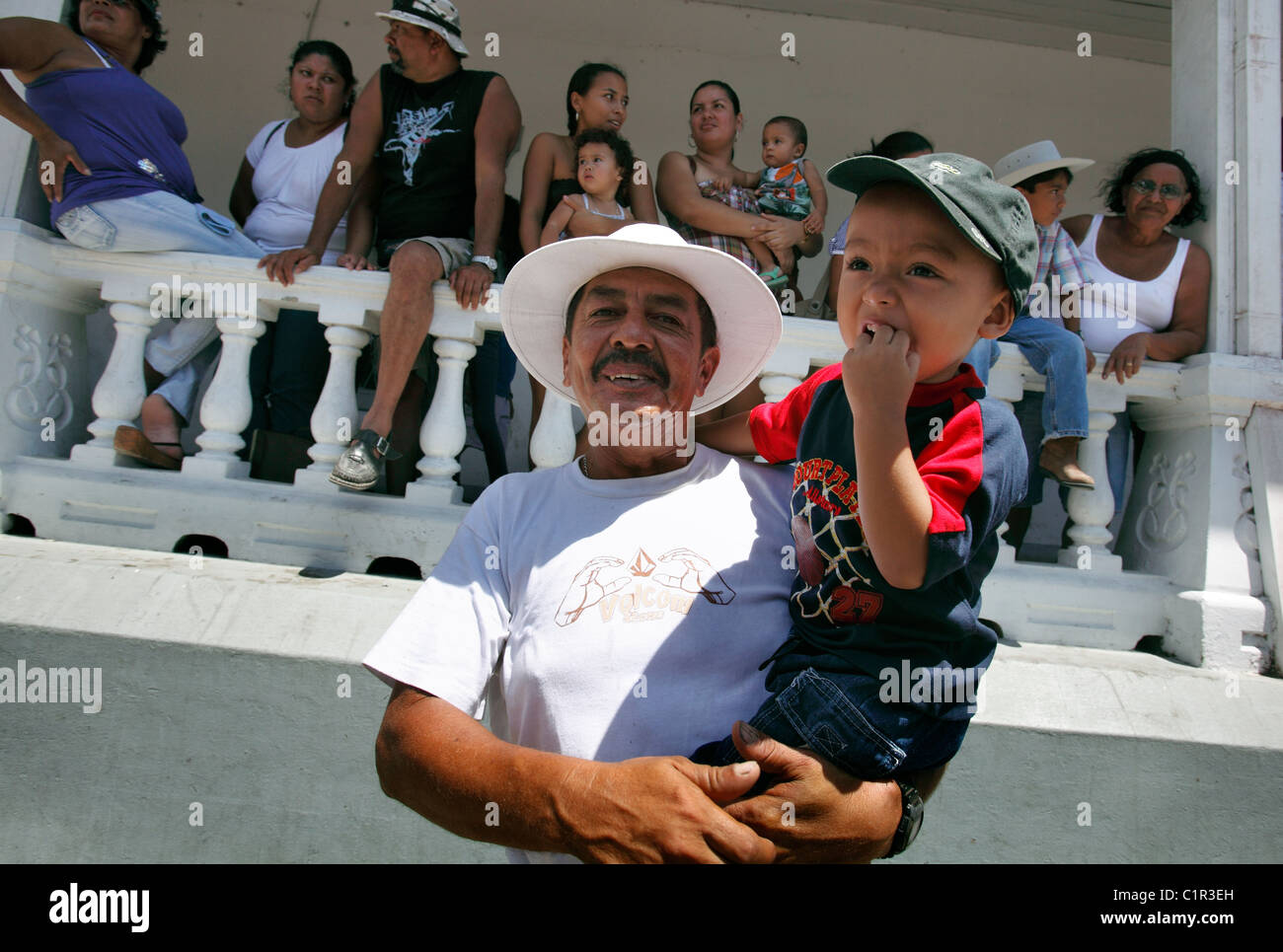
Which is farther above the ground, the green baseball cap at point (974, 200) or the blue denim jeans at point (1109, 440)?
the green baseball cap at point (974, 200)

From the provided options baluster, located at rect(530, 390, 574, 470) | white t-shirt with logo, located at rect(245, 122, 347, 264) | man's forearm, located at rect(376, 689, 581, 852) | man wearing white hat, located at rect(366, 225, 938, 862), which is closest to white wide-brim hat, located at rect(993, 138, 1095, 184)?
baluster, located at rect(530, 390, 574, 470)

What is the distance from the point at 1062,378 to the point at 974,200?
2047 mm

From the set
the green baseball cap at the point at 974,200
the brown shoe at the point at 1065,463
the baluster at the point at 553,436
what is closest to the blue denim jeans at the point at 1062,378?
the brown shoe at the point at 1065,463

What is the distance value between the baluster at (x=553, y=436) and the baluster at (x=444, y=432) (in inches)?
10.2

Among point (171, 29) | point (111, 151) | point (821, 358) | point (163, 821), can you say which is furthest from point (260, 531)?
point (171, 29)

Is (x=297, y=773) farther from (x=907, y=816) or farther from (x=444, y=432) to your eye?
(x=907, y=816)

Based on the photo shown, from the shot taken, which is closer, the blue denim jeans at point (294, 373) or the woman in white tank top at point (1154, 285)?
the woman in white tank top at point (1154, 285)

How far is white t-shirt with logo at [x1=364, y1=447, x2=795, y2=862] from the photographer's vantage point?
4.79ft

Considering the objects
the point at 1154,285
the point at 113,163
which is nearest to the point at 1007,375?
the point at 1154,285

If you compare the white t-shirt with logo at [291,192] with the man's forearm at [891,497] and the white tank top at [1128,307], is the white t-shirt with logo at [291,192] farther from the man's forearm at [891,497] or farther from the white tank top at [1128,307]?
the man's forearm at [891,497]

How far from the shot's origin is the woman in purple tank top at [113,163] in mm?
3154

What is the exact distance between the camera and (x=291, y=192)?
3.94m

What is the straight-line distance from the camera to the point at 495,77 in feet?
12.0
